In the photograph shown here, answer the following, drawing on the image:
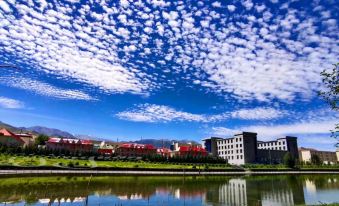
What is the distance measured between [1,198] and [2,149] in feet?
235

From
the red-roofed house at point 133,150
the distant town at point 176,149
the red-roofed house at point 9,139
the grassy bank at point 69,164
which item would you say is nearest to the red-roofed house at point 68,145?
the distant town at point 176,149

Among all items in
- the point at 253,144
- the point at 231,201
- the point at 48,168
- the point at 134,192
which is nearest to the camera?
the point at 231,201

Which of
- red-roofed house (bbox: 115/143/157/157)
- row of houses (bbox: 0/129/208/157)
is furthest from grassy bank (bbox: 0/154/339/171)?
red-roofed house (bbox: 115/143/157/157)

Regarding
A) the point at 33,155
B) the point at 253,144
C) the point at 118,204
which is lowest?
the point at 118,204

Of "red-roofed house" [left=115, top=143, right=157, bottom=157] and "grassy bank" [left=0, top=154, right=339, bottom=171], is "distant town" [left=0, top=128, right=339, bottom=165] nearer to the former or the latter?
"red-roofed house" [left=115, top=143, right=157, bottom=157]

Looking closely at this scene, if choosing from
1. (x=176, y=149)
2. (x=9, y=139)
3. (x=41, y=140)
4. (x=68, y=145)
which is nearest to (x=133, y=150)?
(x=68, y=145)

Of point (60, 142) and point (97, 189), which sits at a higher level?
point (60, 142)

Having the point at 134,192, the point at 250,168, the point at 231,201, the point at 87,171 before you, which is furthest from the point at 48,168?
the point at 250,168

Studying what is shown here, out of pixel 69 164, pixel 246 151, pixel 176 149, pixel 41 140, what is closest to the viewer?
pixel 69 164

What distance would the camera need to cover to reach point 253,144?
182 meters

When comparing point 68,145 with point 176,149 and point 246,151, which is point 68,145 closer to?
point 176,149

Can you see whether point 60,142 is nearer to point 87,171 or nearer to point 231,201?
point 87,171

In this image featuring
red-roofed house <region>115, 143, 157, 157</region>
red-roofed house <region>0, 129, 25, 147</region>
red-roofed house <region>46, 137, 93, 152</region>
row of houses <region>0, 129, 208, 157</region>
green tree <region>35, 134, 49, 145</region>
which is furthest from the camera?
red-roofed house <region>115, 143, 157, 157</region>

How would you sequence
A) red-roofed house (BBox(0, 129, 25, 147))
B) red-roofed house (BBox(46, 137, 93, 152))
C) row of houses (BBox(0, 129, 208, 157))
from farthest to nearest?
1. red-roofed house (BBox(46, 137, 93, 152))
2. row of houses (BBox(0, 129, 208, 157))
3. red-roofed house (BBox(0, 129, 25, 147))
